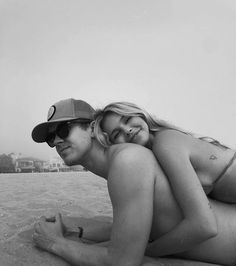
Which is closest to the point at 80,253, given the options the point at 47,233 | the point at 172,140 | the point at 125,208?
the point at 47,233

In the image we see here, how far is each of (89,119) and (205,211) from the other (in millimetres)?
1201

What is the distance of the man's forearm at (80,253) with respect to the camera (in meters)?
2.34

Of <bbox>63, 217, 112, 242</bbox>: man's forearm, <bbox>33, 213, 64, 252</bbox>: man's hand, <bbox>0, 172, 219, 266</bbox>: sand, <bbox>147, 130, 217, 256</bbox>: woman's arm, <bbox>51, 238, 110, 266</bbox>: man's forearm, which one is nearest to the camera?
<bbox>147, 130, 217, 256</bbox>: woman's arm

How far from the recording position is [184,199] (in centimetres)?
219

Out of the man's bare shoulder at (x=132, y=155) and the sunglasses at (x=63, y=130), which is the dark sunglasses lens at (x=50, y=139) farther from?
the man's bare shoulder at (x=132, y=155)

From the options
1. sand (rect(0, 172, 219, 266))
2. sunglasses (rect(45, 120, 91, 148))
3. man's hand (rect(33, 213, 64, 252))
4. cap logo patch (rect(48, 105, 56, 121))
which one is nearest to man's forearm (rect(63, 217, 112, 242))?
man's hand (rect(33, 213, 64, 252))

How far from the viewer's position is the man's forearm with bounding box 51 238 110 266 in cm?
234

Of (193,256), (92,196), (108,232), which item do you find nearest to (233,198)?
(193,256)

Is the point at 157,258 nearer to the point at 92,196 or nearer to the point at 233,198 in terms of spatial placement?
the point at 233,198

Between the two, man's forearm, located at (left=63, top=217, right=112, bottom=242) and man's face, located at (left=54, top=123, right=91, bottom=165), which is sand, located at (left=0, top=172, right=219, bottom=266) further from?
man's face, located at (left=54, top=123, right=91, bottom=165)

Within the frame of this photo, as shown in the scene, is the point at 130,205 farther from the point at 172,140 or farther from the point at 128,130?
the point at 128,130

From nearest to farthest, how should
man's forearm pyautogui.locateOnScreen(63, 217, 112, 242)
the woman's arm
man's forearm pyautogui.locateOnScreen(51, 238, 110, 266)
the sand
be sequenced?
the woman's arm
man's forearm pyautogui.locateOnScreen(51, 238, 110, 266)
the sand
man's forearm pyautogui.locateOnScreen(63, 217, 112, 242)

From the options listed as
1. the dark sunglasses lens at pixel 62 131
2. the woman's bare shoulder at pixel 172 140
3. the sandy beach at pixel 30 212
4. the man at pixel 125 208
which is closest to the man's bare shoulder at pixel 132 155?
the man at pixel 125 208

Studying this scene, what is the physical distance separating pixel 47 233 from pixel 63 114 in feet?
3.25
